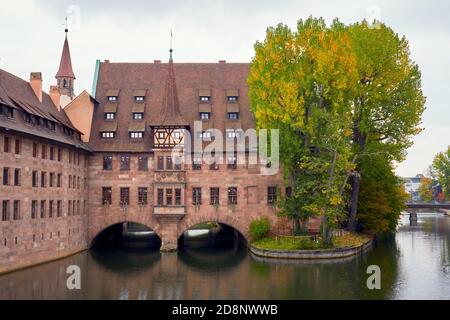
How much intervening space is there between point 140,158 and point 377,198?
2603 cm

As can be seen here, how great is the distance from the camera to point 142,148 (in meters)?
57.2

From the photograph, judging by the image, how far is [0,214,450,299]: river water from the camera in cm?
3356

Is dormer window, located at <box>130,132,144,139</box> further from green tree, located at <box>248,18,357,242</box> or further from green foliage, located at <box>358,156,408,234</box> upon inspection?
green foliage, located at <box>358,156,408,234</box>

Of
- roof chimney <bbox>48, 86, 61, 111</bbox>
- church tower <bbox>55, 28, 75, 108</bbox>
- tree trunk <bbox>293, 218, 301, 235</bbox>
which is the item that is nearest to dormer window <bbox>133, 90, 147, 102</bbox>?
roof chimney <bbox>48, 86, 61, 111</bbox>

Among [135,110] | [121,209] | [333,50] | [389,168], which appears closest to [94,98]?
[135,110]

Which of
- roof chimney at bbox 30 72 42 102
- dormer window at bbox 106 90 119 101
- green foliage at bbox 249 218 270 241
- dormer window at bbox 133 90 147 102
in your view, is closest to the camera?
roof chimney at bbox 30 72 42 102

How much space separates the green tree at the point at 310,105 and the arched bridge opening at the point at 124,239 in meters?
19.3

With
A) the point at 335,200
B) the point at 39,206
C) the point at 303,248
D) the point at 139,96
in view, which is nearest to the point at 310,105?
the point at 335,200

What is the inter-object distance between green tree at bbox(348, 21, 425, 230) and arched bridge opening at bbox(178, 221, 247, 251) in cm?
1688

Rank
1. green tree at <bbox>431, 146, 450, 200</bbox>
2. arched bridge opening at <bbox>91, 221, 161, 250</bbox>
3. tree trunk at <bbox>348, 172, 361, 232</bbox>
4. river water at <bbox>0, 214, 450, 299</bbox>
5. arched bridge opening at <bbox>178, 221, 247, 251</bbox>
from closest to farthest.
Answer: river water at <bbox>0, 214, 450, 299</bbox>
tree trunk at <bbox>348, 172, 361, 232</bbox>
arched bridge opening at <bbox>91, 221, 161, 250</bbox>
arched bridge opening at <bbox>178, 221, 247, 251</bbox>
green tree at <bbox>431, 146, 450, 200</bbox>

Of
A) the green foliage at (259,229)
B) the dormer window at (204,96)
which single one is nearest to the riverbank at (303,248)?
the green foliage at (259,229)

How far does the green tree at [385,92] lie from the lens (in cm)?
5328

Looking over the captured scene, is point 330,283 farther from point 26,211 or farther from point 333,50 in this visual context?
point 26,211

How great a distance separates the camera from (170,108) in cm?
5706
